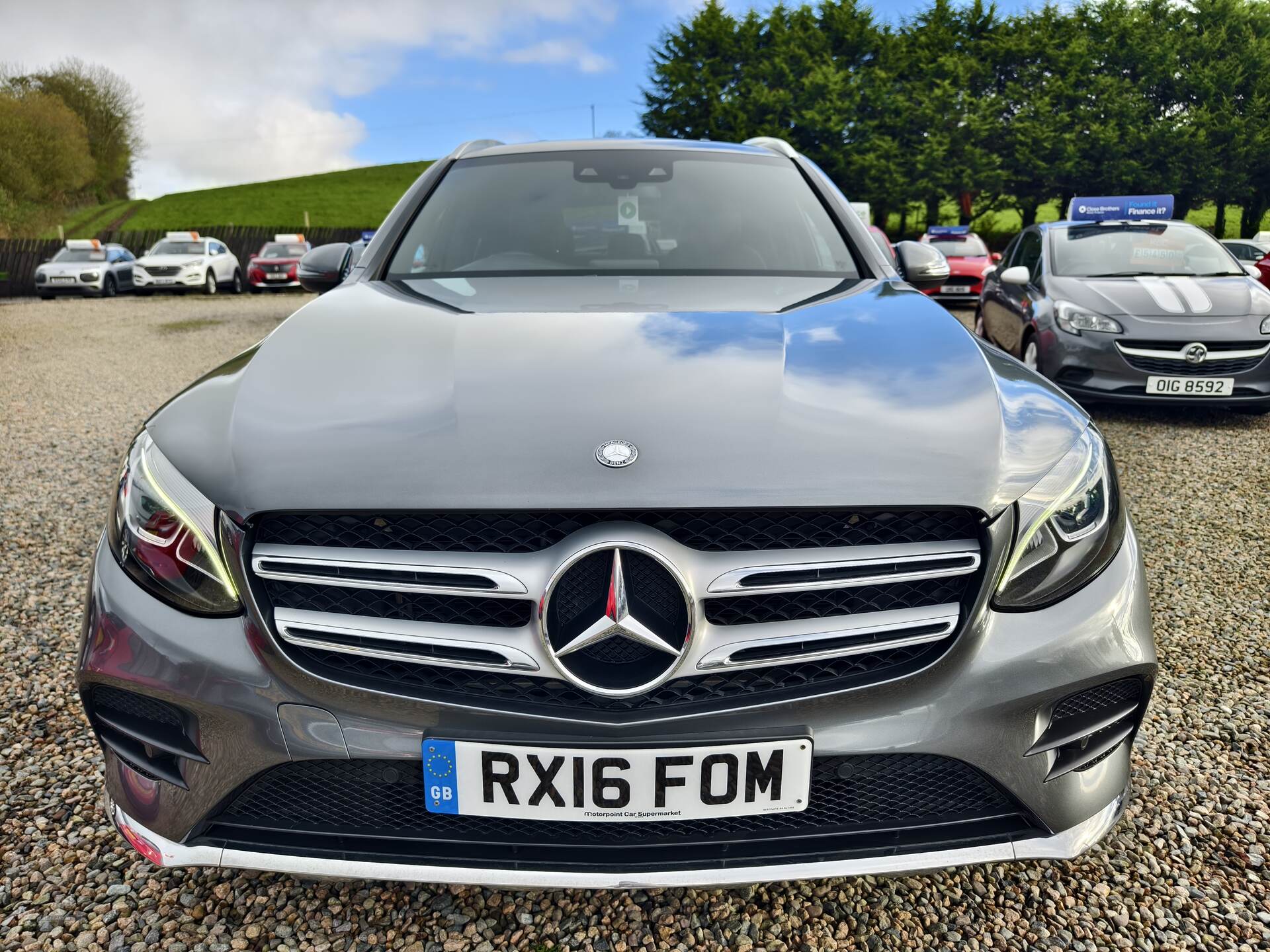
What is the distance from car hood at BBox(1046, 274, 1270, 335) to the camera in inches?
253

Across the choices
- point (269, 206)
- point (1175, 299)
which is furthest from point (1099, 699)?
point (269, 206)

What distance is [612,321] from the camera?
1.96m

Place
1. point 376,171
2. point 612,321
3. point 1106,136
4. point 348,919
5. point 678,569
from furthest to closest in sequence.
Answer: point 376,171 → point 1106,136 → point 612,321 → point 348,919 → point 678,569

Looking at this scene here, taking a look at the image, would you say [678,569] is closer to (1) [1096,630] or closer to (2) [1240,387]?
(1) [1096,630]

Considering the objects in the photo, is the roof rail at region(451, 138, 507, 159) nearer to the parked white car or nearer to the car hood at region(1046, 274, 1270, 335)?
the car hood at region(1046, 274, 1270, 335)

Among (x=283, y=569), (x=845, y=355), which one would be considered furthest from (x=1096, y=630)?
(x=283, y=569)

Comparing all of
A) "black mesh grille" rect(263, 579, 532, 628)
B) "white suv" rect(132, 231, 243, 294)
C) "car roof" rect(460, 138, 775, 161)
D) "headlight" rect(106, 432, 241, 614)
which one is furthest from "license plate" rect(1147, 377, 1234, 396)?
"white suv" rect(132, 231, 243, 294)

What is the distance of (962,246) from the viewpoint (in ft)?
54.6

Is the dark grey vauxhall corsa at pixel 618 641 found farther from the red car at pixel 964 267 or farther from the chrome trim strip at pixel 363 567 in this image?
the red car at pixel 964 267

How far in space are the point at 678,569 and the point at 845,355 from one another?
2.19 feet

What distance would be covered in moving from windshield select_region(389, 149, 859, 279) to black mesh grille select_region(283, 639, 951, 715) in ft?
4.34

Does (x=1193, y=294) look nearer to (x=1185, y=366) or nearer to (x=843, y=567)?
(x=1185, y=366)

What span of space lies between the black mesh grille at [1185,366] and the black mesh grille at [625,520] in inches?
231

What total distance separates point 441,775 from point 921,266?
2134 mm
